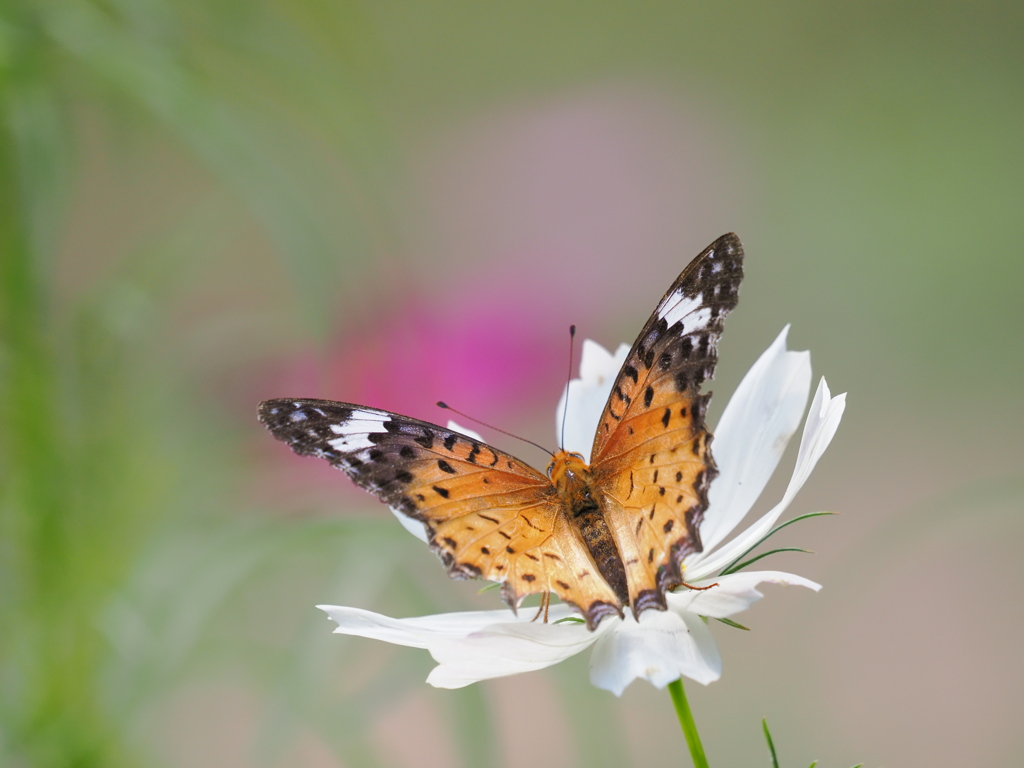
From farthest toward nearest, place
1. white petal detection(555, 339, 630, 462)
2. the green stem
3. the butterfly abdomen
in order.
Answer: white petal detection(555, 339, 630, 462), the butterfly abdomen, the green stem

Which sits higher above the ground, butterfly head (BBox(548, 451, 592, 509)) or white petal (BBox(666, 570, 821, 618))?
butterfly head (BBox(548, 451, 592, 509))

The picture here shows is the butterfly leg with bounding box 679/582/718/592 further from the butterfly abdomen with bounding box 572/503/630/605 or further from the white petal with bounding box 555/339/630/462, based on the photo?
the white petal with bounding box 555/339/630/462


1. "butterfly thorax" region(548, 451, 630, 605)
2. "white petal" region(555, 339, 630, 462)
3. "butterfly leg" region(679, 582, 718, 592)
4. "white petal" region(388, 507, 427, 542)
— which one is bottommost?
"butterfly leg" region(679, 582, 718, 592)

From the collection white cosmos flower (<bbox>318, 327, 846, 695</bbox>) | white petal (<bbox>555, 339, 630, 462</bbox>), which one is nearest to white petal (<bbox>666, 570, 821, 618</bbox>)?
white cosmos flower (<bbox>318, 327, 846, 695</bbox>)

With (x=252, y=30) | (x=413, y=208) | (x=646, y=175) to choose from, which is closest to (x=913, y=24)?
(x=646, y=175)

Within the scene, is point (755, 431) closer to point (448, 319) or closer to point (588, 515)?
point (588, 515)

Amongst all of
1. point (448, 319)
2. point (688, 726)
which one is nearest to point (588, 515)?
point (688, 726)

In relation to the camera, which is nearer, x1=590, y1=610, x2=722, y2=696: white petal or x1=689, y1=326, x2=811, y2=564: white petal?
x1=590, y1=610, x2=722, y2=696: white petal
